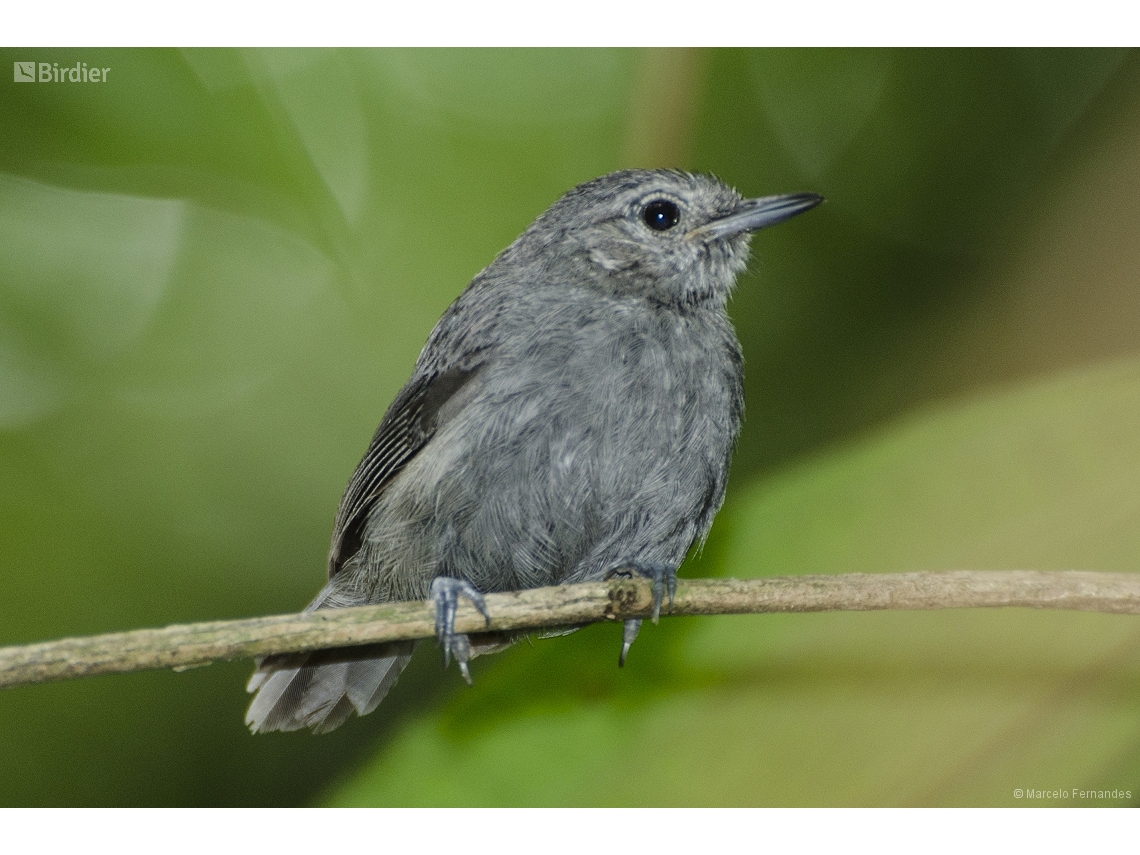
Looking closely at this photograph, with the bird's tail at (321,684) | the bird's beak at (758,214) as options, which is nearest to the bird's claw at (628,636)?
the bird's tail at (321,684)

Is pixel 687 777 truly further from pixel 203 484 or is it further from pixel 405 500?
pixel 203 484

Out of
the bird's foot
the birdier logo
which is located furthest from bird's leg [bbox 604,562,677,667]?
the birdier logo

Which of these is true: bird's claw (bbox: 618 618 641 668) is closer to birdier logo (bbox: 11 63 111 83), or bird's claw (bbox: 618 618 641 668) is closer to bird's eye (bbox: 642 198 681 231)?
bird's eye (bbox: 642 198 681 231)

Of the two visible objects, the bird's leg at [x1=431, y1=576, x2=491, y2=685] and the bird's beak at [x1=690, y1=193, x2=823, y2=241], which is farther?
the bird's beak at [x1=690, y1=193, x2=823, y2=241]

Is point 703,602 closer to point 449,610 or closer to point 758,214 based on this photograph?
point 449,610

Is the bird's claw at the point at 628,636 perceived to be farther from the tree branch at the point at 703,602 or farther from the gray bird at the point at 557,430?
the tree branch at the point at 703,602

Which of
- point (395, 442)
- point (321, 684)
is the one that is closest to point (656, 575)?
point (395, 442)
